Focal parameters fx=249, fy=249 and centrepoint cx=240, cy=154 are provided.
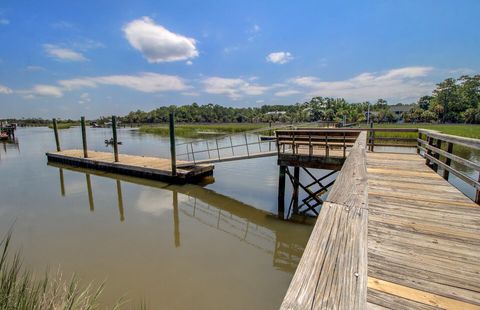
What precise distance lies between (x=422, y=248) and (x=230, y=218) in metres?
6.58

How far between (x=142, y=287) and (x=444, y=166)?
615 cm

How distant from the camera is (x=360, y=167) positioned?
282 centimetres

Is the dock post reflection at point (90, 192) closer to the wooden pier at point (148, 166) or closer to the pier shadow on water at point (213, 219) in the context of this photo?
the pier shadow on water at point (213, 219)

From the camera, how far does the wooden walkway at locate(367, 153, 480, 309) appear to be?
5.05 ft

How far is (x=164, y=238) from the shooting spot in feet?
22.3

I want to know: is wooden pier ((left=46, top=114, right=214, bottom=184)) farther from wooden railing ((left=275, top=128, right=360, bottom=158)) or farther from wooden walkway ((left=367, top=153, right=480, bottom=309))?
wooden walkway ((left=367, top=153, right=480, bottom=309))

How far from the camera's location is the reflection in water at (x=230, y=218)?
20.9ft

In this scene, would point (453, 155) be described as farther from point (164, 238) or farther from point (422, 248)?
point (164, 238)

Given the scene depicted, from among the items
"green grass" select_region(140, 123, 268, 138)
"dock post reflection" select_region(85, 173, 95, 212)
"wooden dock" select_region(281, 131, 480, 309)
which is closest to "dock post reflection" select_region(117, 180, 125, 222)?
"dock post reflection" select_region(85, 173, 95, 212)

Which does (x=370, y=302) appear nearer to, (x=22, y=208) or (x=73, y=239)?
(x=73, y=239)

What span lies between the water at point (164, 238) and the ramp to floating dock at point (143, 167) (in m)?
0.54

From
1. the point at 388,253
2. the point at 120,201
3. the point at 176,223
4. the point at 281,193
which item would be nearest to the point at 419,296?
the point at 388,253

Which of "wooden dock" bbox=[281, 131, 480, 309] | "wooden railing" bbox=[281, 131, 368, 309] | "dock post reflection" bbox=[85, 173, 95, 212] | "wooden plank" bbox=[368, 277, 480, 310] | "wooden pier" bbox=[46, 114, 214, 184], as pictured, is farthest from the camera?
"wooden pier" bbox=[46, 114, 214, 184]

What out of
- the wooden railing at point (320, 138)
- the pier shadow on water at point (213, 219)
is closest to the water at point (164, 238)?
the pier shadow on water at point (213, 219)
